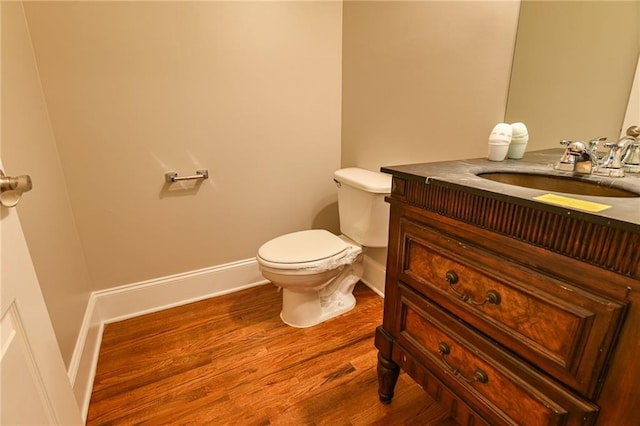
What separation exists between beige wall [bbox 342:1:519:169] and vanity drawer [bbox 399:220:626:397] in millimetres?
699

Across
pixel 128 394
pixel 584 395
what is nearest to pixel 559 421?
pixel 584 395

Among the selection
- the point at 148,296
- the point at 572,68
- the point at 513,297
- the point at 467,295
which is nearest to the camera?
the point at 513,297

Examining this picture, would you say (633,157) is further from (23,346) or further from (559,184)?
(23,346)

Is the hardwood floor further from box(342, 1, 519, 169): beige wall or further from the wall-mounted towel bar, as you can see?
box(342, 1, 519, 169): beige wall

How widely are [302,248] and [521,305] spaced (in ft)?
3.54

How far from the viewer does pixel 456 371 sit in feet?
3.06

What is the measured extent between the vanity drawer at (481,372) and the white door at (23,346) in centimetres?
95

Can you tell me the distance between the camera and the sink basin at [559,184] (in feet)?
2.81

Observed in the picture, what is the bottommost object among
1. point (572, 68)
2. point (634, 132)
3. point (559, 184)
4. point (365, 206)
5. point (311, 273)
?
point (311, 273)

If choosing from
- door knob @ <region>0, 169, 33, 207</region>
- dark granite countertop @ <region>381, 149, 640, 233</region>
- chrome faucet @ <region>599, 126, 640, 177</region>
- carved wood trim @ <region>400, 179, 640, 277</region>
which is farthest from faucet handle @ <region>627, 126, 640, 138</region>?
door knob @ <region>0, 169, 33, 207</region>

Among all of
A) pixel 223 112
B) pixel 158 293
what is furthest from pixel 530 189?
pixel 158 293

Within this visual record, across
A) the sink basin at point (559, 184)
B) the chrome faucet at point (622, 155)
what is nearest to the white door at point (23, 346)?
the sink basin at point (559, 184)

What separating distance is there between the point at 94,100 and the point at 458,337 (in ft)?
5.90

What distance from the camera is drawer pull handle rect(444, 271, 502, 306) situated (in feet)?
2.55
